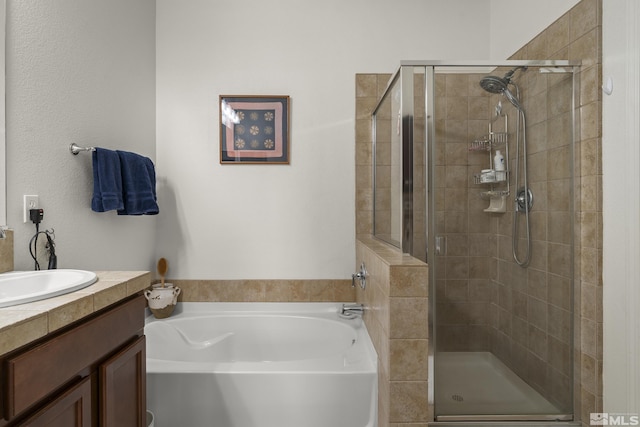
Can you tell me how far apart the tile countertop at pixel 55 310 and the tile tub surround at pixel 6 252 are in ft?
1.26

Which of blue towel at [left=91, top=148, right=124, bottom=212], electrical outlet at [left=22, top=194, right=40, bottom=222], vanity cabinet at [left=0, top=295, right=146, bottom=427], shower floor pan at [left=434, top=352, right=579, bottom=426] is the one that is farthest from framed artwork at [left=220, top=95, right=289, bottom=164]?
shower floor pan at [left=434, top=352, right=579, bottom=426]

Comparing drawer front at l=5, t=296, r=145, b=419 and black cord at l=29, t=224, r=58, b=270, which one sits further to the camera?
black cord at l=29, t=224, r=58, b=270

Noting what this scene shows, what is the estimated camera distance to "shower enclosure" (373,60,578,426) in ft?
5.05

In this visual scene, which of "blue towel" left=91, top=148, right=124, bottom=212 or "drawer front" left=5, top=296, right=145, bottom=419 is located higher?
"blue towel" left=91, top=148, right=124, bottom=212

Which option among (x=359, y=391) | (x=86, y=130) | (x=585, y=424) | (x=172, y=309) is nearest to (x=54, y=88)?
(x=86, y=130)

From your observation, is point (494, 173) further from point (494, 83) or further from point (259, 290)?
point (259, 290)

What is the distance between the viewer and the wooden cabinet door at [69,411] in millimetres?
756

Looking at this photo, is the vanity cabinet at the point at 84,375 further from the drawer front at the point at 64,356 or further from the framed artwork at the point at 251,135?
the framed artwork at the point at 251,135

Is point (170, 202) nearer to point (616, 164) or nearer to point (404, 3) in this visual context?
point (404, 3)

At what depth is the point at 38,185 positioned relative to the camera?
55.0 inches

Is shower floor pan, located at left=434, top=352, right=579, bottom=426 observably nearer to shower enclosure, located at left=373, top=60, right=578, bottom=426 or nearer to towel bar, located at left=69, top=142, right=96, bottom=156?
shower enclosure, located at left=373, top=60, right=578, bottom=426

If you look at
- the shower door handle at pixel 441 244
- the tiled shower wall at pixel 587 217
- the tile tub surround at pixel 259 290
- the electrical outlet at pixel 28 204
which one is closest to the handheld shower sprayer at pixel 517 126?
the tiled shower wall at pixel 587 217

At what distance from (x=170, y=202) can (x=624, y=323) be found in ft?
8.15

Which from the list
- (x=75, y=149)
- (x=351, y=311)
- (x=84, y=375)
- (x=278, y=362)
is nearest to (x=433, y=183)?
(x=351, y=311)
